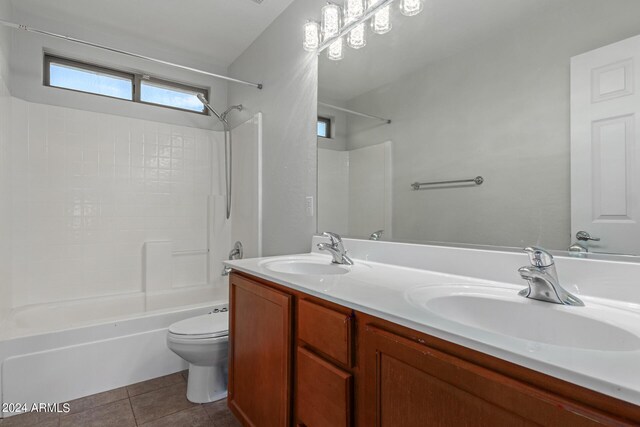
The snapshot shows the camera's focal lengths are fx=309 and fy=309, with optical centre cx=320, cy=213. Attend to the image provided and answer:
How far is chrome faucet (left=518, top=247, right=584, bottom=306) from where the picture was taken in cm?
78

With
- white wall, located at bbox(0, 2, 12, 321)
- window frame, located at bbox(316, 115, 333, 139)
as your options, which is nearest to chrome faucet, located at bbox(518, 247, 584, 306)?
window frame, located at bbox(316, 115, 333, 139)

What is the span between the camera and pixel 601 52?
88cm

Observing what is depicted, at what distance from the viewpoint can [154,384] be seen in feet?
6.30

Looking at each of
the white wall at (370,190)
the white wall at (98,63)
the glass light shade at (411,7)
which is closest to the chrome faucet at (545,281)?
the white wall at (370,190)

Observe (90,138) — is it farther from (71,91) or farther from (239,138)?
(239,138)

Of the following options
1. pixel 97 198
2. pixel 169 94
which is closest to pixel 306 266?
pixel 97 198

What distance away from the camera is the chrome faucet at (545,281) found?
0.78m

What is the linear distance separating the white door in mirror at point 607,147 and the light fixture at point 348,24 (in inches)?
31.3

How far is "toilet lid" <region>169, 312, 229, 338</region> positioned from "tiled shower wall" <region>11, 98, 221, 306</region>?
1135mm

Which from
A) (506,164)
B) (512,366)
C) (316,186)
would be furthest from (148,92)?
(512,366)

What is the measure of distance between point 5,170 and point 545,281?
2916mm

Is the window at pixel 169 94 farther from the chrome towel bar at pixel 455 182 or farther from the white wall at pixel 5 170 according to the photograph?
the chrome towel bar at pixel 455 182

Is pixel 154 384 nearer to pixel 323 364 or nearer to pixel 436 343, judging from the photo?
pixel 323 364

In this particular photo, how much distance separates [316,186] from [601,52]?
137 centimetres
